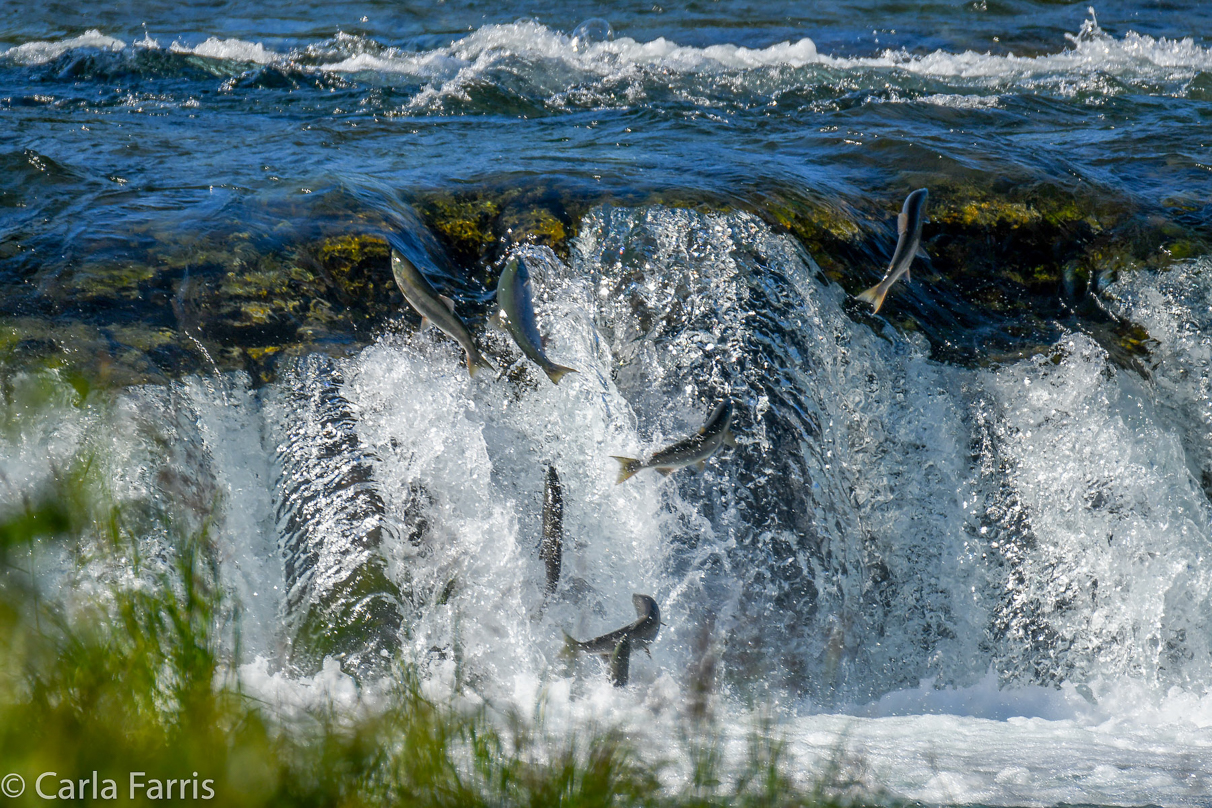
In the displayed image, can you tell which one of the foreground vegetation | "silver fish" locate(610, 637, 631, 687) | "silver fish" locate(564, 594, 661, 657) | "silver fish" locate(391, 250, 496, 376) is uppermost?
"silver fish" locate(391, 250, 496, 376)

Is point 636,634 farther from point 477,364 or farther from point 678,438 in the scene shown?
point 477,364

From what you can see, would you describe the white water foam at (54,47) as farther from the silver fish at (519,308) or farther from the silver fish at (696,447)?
the silver fish at (696,447)

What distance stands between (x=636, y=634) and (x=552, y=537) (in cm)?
66

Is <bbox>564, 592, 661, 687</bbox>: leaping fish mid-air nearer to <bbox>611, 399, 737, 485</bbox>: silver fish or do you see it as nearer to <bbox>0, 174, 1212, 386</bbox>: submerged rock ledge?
<bbox>611, 399, 737, 485</bbox>: silver fish

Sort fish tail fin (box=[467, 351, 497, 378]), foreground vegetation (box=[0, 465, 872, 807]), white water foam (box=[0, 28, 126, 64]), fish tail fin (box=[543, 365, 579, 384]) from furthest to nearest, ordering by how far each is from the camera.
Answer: white water foam (box=[0, 28, 126, 64]) → fish tail fin (box=[467, 351, 497, 378]) → fish tail fin (box=[543, 365, 579, 384]) → foreground vegetation (box=[0, 465, 872, 807])

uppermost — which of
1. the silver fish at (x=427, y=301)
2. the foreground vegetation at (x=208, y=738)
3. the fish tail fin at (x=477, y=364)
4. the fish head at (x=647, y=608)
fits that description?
the silver fish at (x=427, y=301)

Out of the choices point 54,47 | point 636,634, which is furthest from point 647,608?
point 54,47

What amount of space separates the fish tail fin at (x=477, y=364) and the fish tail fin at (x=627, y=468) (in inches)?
28.1

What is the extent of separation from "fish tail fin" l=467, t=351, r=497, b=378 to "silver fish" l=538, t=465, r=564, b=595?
1.82 ft

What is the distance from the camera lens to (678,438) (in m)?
4.43

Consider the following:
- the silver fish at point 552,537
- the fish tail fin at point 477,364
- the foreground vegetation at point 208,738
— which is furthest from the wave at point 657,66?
the foreground vegetation at point 208,738

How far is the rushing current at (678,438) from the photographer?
3.81 metres

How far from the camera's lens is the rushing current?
12.5 ft

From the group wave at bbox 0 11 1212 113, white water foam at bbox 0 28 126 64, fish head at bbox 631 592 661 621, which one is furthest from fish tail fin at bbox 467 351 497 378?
white water foam at bbox 0 28 126 64
